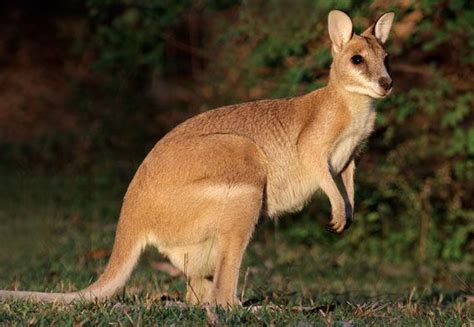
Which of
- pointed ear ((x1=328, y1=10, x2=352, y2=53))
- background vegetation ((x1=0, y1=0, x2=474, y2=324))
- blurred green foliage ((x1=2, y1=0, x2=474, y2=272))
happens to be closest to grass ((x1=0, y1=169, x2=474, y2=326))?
background vegetation ((x1=0, y1=0, x2=474, y2=324))

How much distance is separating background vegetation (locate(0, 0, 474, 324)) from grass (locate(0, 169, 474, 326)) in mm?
36

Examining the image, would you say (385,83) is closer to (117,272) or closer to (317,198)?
(117,272)

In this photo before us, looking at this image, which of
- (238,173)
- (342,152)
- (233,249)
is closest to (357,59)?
(342,152)

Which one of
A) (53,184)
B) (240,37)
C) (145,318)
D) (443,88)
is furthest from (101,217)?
(145,318)

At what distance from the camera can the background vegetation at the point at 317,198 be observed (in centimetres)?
789

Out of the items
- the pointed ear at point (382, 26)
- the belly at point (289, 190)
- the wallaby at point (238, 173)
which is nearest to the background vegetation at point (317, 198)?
the wallaby at point (238, 173)

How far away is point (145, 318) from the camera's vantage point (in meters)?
4.43

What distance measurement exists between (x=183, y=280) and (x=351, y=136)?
1.80m

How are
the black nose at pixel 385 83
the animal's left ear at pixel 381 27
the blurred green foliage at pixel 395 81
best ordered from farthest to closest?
the blurred green foliage at pixel 395 81
the animal's left ear at pixel 381 27
the black nose at pixel 385 83

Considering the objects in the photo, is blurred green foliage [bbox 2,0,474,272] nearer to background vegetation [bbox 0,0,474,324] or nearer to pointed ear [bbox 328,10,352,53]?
background vegetation [bbox 0,0,474,324]

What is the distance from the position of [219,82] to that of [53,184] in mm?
3100

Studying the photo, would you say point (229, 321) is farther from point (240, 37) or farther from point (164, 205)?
point (240, 37)

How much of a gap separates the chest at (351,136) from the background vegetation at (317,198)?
2.15 feet

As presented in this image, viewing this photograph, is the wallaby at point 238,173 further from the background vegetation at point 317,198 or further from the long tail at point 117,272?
the background vegetation at point 317,198
